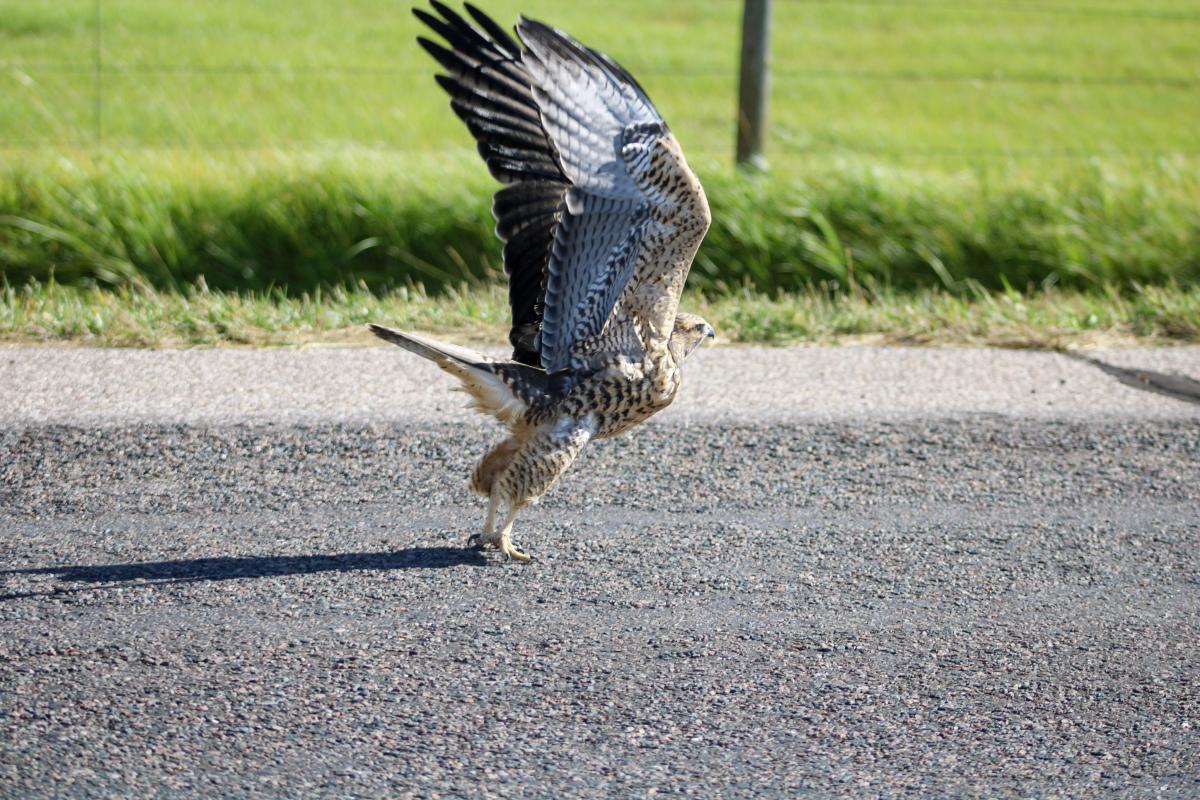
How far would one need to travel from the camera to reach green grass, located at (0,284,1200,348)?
19.8ft

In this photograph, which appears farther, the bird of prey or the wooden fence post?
the wooden fence post

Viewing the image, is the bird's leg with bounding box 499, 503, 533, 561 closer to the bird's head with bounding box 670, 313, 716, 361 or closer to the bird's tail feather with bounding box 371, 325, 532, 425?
the bird's tail feather with bounding box 371, 325, 532, 425

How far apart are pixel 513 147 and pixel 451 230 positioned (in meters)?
3.70

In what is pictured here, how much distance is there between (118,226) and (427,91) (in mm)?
4960

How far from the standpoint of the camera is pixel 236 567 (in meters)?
3.89

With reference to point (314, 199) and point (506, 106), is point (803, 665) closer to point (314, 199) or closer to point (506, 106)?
point (506, 106)

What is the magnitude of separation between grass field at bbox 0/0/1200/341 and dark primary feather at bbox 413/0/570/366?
2.14 meters

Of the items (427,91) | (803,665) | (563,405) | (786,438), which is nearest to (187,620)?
(563,405)

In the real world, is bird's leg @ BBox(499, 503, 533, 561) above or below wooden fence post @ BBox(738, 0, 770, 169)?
below

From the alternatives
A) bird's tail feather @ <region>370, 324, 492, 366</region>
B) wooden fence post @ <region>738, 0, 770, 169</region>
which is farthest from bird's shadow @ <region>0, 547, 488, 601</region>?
wooden fence post @ <region>738, 0, 770, 169</region>

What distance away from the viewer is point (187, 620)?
11.7 feet

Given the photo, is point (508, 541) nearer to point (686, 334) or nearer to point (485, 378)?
point (485, 378)

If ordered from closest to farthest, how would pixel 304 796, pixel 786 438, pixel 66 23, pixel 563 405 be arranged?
pixel 304 796 → pixel 563 405 → pixel 786 438 → pixel 66 23

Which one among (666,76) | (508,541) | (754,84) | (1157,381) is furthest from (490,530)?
(666,76)
